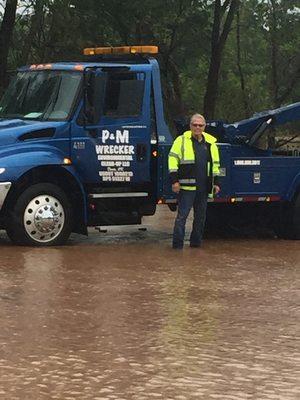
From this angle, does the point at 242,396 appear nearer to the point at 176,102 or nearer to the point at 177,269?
the point at 177,269

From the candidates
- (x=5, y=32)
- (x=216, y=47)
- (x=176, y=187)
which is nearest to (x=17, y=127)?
(x=176, y=187)

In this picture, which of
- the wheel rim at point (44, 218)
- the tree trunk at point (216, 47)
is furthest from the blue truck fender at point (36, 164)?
the tree trunk at point (216, 47)

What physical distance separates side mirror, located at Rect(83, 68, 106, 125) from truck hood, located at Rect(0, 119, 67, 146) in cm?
37

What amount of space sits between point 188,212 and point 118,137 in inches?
57.5

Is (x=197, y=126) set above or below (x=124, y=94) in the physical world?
below

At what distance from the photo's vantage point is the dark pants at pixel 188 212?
1077 cm

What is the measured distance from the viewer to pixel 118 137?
36.3 feet

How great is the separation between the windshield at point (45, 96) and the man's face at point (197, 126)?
5.52 feet

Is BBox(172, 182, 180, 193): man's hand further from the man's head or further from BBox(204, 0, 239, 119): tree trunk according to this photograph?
BBox(204, 0, 239, 119): tree trunk

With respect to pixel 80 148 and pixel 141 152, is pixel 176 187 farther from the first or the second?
→ pixel 80 148

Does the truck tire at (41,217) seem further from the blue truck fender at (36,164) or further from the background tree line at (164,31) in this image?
the background tree line at (164,31)

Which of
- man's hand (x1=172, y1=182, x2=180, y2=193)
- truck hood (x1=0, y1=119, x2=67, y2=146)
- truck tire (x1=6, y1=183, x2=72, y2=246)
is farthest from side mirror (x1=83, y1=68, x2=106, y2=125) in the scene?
man's hand (x1=172, y1=182, x2=180, y2=193)

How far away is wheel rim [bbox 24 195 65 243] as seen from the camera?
1051cm

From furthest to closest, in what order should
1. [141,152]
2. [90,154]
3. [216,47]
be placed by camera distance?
[216,47] < [141,152] < [90,154]
